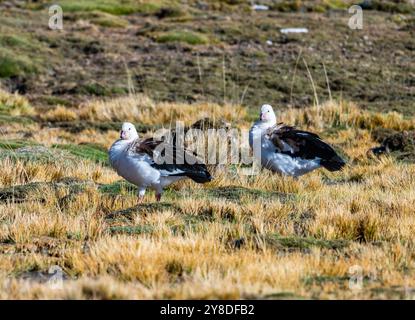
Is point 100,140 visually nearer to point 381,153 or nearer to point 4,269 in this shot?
point 381,153

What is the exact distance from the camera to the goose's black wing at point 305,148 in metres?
12.1

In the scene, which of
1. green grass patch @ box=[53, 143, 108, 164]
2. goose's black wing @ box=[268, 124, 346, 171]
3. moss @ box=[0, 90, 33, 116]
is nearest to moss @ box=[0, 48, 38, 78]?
moss @ box=[0, 90, 33, 116]

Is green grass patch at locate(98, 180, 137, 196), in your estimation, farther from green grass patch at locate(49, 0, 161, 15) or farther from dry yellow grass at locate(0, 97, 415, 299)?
green grass patch at locate(49, 0, 161, 15)

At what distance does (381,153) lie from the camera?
15.8m

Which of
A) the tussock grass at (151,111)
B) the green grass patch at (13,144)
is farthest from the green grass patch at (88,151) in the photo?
the tussock grass at (151,111)

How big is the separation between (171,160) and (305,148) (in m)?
2.29

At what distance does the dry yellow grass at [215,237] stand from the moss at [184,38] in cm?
2105

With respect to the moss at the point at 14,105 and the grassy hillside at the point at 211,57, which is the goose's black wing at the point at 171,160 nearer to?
the grassy hillside at the point at 211,57

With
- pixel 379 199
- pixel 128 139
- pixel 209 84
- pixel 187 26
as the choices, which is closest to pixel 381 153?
pixel 379 199

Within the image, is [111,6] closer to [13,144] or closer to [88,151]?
[88,151]

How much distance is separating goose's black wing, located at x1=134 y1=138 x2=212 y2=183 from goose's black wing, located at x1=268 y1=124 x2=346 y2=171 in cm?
158

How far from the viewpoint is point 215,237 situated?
858 centimetres

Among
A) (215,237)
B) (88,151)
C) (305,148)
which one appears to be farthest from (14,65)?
(215,237)
